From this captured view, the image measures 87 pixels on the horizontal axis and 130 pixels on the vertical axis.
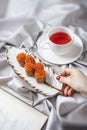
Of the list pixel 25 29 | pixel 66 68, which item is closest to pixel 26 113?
pixel 66 68

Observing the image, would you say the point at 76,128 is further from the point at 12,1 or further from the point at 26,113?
the point at 12,1

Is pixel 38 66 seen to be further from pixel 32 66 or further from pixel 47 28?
pixel 47 28

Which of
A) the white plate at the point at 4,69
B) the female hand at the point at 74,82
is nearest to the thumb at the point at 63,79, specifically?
the female hand at the point at 74,82

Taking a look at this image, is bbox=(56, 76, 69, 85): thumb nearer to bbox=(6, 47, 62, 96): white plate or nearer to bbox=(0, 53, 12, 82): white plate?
bbox=(6, 47, 62, 96): white plate

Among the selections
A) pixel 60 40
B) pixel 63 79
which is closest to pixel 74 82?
pixel 63 79

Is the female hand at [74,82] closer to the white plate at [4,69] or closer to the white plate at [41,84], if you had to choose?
the white plate at [41,84]

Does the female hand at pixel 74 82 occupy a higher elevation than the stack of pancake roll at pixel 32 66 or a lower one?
lower
